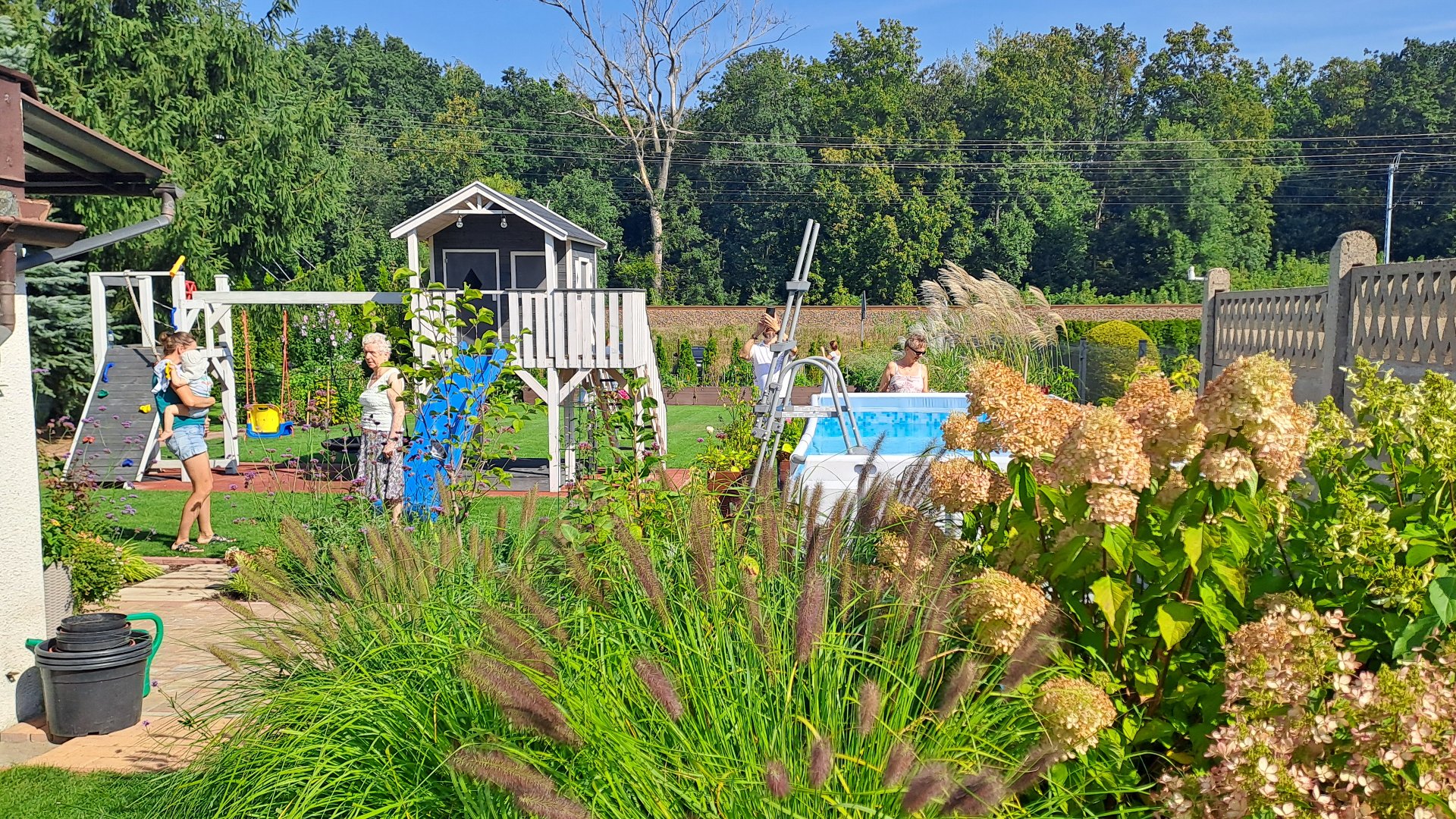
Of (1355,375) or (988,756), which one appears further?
(1355,375)

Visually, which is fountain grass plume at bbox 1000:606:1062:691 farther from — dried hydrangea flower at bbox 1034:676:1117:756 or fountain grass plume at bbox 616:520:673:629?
fountain grass plume at bbox 616:520:673:629

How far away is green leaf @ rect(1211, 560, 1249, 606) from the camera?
212 cm

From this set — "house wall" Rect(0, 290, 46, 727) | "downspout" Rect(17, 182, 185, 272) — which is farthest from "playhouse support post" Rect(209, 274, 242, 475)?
"house wall" Rect(0, 290, 46, 727)

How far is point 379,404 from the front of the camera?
6969mm

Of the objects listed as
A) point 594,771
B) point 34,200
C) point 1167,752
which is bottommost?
point 1167,752

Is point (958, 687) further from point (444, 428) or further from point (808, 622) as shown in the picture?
point (444, 428)

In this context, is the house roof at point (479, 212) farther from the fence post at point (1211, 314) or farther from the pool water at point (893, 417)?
the fence post at point (1211, 314)

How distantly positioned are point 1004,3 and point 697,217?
17.6 m

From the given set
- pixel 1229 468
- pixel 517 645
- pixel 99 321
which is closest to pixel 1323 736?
pixel 1229 468

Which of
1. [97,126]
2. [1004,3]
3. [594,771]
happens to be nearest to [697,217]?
[1004,3]

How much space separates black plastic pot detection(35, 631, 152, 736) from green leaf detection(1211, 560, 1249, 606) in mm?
4121

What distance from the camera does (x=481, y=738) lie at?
2139mm

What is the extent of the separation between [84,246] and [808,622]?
5.53m

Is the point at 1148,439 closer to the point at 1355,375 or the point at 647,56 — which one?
the point at 1355,375
